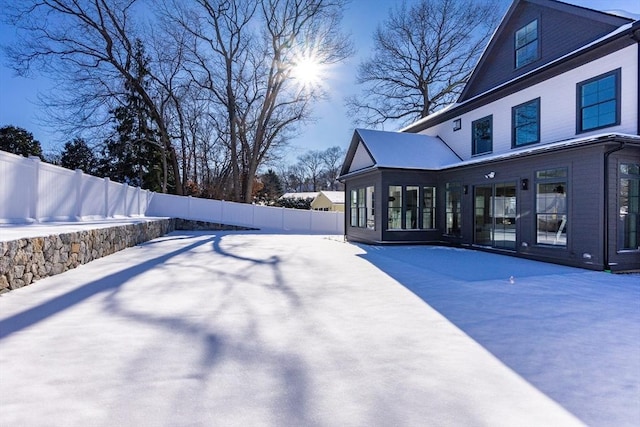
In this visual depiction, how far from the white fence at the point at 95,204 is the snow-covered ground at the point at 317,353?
241 cm

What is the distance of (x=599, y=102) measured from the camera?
26.5 feet

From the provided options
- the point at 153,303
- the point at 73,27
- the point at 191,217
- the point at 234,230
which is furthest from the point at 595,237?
the point at 73,27

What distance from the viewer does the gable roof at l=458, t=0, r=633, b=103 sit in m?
8.53

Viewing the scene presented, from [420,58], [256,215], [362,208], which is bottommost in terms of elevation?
[256,215]

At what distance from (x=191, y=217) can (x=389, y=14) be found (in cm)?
1704

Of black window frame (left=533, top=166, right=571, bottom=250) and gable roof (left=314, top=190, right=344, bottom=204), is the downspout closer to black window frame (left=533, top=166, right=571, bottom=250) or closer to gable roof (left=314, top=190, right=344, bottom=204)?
black window frame (left=533, top=166, right=571, bottom=250)

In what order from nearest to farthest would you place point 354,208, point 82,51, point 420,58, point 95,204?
point 95,204, point 354,208, point 82,51, point 420,58

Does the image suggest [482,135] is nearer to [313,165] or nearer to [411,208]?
[411,208]

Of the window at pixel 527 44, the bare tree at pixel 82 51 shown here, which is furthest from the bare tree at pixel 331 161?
the window at pixel 527 44

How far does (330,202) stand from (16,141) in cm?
2435

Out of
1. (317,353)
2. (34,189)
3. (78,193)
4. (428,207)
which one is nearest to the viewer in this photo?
(317,353)

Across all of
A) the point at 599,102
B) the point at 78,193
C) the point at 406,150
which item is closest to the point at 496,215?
the point at 599,102

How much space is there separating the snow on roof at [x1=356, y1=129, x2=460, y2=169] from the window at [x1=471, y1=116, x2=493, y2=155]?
0.86 metres

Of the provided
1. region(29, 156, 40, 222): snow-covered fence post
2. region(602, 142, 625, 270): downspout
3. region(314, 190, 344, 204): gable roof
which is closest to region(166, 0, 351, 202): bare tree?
region(314, 190, 344, 204): gable roof
